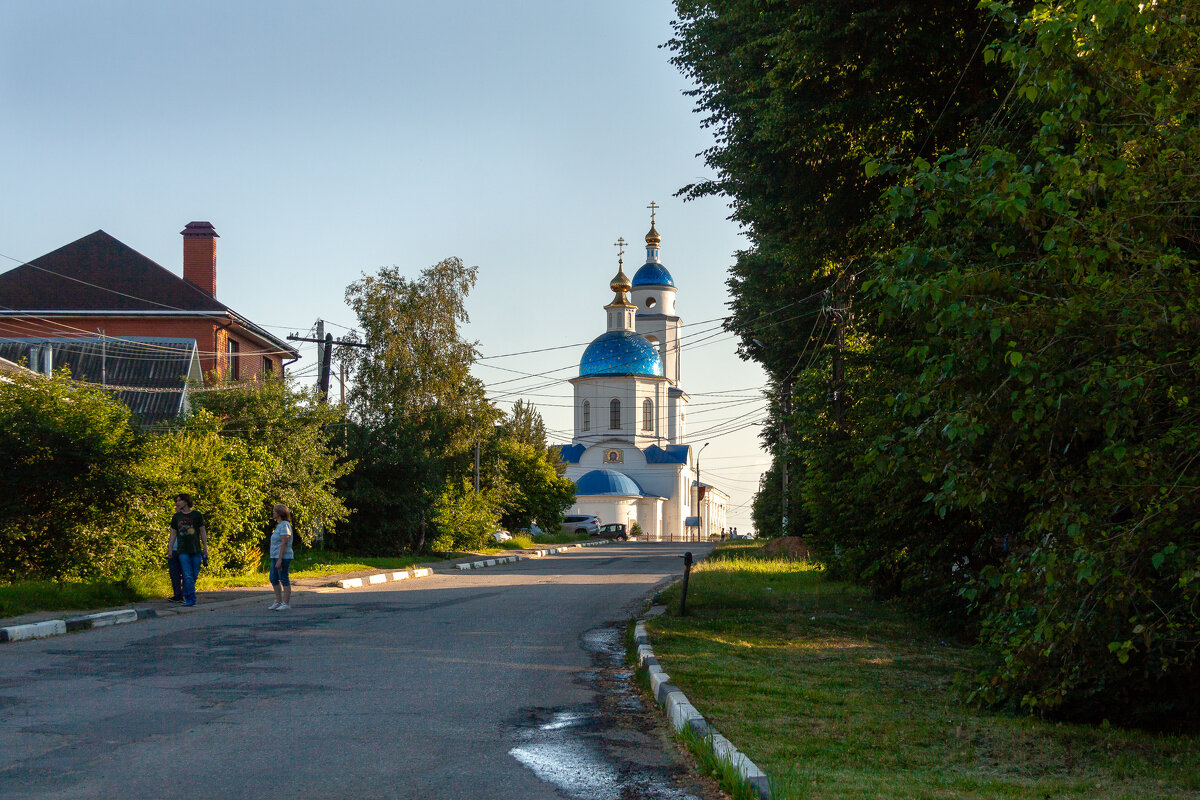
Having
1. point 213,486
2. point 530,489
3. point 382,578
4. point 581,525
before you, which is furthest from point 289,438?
point 581,525

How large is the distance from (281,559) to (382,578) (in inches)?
303

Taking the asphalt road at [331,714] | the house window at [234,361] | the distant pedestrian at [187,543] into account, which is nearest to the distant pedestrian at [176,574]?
the distant pedestrian at [187,543]

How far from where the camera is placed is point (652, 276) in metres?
93.8

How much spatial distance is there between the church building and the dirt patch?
50.4m

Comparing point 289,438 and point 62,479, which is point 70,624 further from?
point 289,438

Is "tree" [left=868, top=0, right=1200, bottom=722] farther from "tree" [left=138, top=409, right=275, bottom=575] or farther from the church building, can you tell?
the church building

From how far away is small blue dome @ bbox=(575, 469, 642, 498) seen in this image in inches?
3361

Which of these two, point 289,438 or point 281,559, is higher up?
point 289,438

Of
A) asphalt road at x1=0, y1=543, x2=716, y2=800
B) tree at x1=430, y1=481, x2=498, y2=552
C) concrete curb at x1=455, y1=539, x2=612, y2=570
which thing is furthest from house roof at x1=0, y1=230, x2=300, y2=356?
asphalt road at x1=0, y1=543, x2=716, y2=800

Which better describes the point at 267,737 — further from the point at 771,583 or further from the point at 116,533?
the point at 771,583

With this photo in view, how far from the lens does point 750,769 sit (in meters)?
5.41

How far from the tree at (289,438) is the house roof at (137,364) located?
832cm

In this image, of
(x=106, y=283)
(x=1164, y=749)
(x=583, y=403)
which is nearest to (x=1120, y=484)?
(x=1164, y=749)

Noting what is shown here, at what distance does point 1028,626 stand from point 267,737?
16.3 ft
